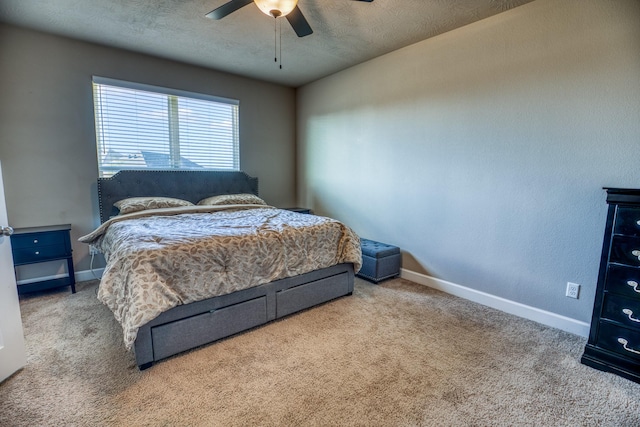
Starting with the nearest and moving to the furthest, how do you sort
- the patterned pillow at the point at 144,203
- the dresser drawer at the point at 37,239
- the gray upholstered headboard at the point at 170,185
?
1. the dresser drawer at the point at 37,239
2. the patterned pillow at the point at 144,203
3. the gray upholstered headboard at the point at 170,185

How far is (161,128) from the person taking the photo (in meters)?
3.95

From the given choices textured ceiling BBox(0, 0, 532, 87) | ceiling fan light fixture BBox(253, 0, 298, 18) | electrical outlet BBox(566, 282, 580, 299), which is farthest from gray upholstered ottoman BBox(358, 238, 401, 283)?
ceiling fan light fixture BBox(253, 0, 298, 18)

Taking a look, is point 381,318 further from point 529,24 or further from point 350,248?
point 529,24

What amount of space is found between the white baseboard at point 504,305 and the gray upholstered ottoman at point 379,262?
20 cm

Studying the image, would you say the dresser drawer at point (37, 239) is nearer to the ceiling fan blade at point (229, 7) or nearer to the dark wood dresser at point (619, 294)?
the ceiling fan blade at point (229, 7)

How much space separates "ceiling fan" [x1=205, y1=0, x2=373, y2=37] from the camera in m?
2.03

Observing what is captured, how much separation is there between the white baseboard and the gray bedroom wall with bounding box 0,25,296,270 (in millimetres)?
3866

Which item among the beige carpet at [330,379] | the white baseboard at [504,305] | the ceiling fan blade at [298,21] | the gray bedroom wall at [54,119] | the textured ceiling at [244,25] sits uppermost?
the textured ceiling at [244,25]

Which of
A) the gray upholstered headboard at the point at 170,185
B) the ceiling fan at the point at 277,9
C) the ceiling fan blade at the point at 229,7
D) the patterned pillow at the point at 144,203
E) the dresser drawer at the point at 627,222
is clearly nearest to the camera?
the dresser drawer at the point at 627,222

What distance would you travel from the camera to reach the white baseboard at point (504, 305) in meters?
2.44

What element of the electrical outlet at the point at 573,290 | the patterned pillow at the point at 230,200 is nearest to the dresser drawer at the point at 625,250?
the electrical outlet at the point at 573,290

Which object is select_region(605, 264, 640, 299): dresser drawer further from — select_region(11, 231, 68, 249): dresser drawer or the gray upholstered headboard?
select_region(11, 231, 68, 249): dresser drawer

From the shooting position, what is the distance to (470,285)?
309 cm

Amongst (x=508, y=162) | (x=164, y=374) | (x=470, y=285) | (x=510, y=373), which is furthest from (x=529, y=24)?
(x=164, y=374)
